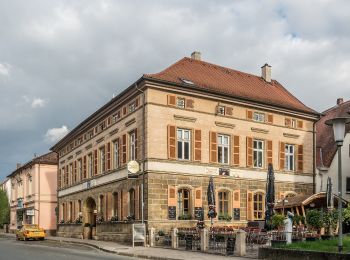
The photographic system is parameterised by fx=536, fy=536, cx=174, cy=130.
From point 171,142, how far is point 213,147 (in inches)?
126

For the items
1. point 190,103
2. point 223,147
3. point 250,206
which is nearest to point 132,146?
point 190,103

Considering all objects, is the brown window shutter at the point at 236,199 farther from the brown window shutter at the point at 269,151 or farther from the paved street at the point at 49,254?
the paved street at the point at 49,254

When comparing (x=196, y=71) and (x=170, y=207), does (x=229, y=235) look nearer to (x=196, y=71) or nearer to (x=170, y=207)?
(x=170, y=207)

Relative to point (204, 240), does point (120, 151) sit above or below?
above

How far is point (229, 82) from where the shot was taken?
3703 centimetres

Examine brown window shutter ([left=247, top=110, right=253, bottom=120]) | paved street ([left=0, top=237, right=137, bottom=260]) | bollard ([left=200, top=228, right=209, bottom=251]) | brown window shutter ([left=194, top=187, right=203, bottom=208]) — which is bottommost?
paved street ([left=0, top=237, right=137, bottom=260])

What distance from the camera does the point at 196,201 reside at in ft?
106

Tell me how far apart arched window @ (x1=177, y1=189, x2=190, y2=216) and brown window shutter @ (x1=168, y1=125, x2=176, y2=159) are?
86.3 inches

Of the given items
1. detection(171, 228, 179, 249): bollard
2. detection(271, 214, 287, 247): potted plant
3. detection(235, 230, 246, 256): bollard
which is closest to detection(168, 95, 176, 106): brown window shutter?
detection(171, 228, 179, 249): bollard

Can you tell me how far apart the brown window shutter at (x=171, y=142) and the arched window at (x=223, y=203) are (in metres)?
4.40

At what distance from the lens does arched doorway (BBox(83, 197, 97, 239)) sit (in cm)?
4191

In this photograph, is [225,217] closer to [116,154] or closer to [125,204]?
[125,204]

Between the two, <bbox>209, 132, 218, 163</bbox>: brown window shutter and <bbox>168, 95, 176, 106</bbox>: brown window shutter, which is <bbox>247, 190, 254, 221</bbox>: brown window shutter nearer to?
<bbox>209, 132, 218, 163</bbox>: brown window shutter

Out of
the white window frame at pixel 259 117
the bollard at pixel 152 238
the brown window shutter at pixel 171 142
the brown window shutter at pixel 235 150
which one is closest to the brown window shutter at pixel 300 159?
Result: the white window frame at pixel 259 117
